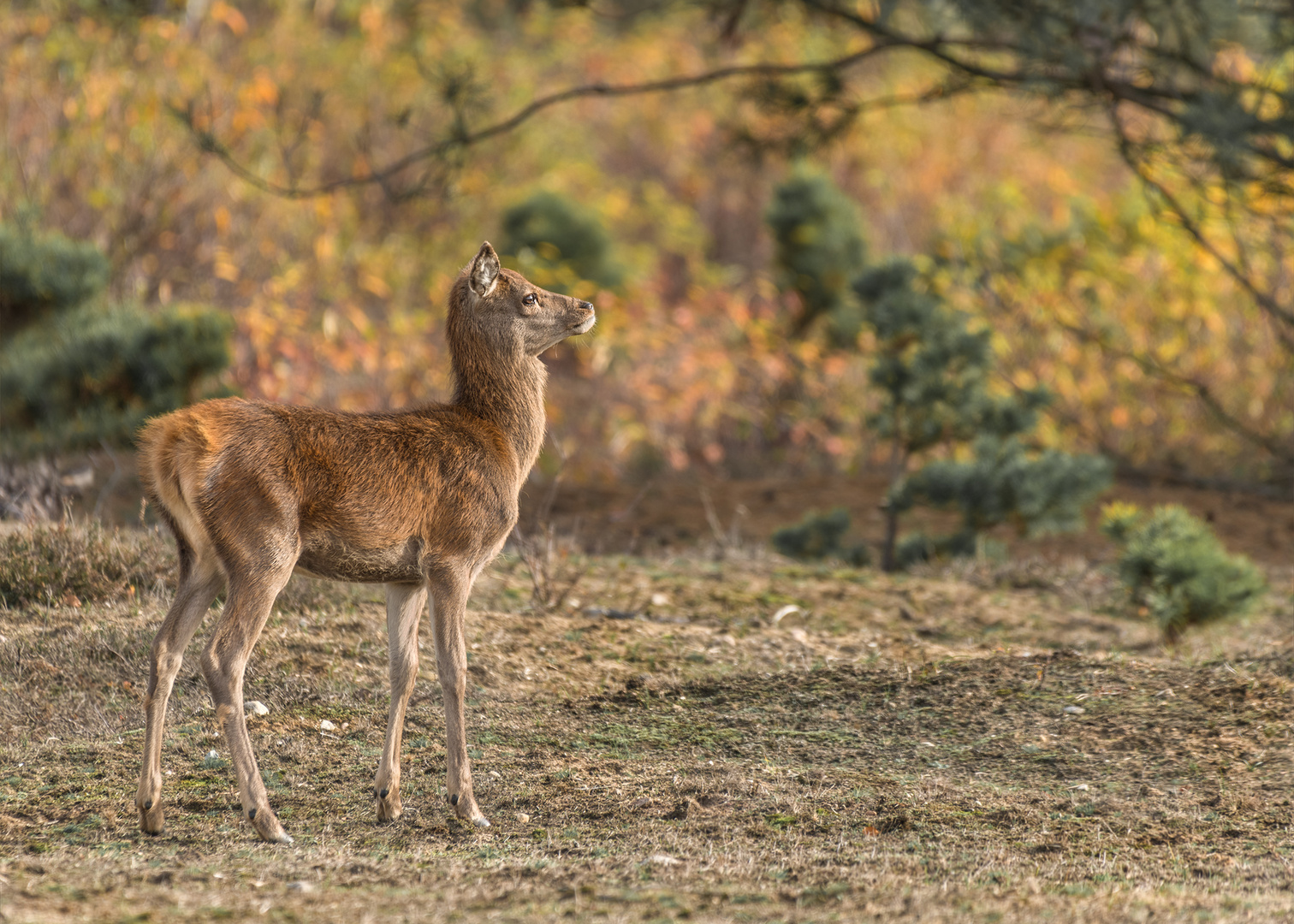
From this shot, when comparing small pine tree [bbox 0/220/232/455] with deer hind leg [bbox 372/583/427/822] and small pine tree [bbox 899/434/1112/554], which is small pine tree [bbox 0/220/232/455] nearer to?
deer hind leg [bbox 372/583/427/822]

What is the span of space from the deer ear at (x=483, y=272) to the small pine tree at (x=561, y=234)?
12193 mm

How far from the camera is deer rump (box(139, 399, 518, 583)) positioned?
4.63 m

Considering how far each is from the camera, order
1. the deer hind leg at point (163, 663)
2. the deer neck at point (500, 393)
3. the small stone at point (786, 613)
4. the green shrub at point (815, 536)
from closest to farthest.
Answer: the deer hind leg at point (163, 663) < the deer neck at point (500, 393) < the small stone at point (786, 613) < the green shrub at point (815, 536)

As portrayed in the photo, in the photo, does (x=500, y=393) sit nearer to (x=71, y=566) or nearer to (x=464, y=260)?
(x=71, y=566)

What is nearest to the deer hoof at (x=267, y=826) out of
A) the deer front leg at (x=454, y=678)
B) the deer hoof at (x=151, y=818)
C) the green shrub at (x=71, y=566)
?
the deer hoof at (x=151, y=818)

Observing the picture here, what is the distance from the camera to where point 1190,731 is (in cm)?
607

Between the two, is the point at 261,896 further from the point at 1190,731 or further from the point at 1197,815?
the point at 1190,731

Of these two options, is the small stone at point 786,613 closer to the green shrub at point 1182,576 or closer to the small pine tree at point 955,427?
the small pine tree at point 955,427

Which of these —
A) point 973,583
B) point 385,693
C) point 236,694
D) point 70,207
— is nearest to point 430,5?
point 70,207

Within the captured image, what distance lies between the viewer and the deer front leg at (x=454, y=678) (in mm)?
4992

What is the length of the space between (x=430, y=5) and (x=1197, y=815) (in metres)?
19.5

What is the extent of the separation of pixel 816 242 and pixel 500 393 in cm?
1092

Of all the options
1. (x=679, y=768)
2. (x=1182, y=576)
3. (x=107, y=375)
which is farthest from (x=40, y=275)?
(x=1182, y=576)

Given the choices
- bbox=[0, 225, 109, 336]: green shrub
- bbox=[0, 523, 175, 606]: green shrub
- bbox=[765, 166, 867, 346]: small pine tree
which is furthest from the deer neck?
bbox=[765, 166, 867, 346]: small pine tree
